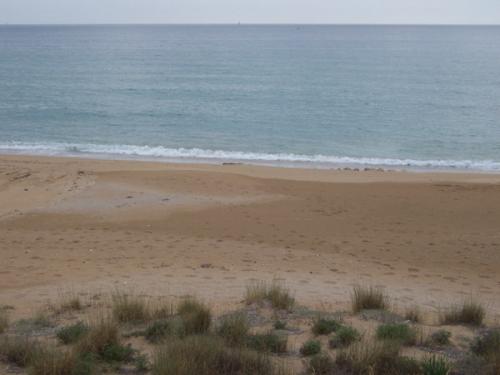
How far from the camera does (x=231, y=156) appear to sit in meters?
28.3

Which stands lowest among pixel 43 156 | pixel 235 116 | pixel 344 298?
pixel 344 298

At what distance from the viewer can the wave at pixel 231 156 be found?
26.6 meters

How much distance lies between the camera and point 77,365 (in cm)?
507

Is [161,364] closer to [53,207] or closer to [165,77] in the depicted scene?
[53,207]

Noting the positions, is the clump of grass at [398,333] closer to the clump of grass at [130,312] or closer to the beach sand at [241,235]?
the beach sand at [241,235]

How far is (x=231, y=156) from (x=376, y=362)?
23.3m

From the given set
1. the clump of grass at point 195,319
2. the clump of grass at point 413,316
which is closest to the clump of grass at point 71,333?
the clump of grass at point 195,319

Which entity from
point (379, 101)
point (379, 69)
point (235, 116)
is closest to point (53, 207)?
point (235, 116)

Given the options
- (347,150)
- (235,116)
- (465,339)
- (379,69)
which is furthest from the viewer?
(379,69)

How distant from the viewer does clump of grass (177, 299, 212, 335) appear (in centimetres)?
620

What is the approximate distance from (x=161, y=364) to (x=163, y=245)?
7587 millimetres

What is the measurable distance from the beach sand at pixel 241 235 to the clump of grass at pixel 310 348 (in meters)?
1.86

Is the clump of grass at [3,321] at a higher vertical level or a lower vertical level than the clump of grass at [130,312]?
lower

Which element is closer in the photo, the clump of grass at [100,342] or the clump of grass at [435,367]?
the clump of grass at [435,367]
